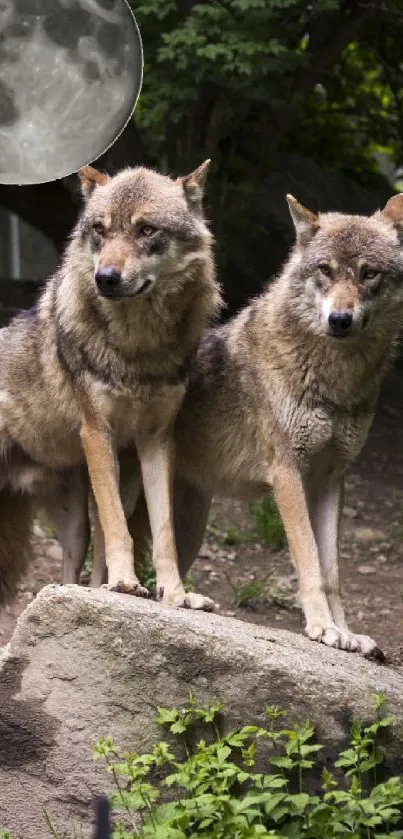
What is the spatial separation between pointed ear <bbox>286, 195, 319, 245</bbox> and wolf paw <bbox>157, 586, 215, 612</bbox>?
1800 mm

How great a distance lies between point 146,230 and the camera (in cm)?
609

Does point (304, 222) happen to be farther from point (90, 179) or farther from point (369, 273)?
point (90, 179)

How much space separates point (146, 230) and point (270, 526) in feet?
13.4

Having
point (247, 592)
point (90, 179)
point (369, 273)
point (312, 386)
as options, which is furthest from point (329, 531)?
point (247, 592)

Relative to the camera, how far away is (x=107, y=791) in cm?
506

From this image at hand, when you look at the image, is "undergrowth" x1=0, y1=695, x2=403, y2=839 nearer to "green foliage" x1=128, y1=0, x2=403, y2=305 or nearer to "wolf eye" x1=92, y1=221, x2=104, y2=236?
"wolf eye" x1=92, y1=221, x2=104, y2=236

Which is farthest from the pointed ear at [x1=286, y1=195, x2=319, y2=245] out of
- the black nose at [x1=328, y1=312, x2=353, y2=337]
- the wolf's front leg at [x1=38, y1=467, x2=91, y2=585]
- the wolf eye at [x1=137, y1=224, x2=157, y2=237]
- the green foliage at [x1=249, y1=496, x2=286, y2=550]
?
the green foliage at [x1=249, y1=496, x2=286, y2=550]

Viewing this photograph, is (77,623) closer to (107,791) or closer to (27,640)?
(27,640)

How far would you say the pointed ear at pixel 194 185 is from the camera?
6430mm

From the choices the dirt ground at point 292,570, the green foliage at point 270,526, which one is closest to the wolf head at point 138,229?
the dirt ground at point 292,570

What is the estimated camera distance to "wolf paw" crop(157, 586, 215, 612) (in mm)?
5911

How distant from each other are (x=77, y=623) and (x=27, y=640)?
0.71 ft

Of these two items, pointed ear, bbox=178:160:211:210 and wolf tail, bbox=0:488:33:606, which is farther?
wolf tail, bbox=0:488:33:606

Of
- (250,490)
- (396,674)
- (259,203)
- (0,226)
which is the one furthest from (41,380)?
(0,226)
